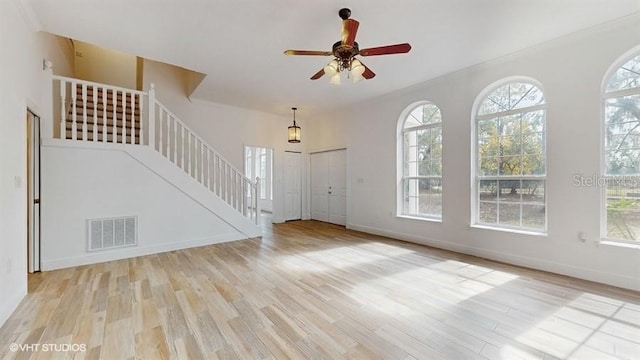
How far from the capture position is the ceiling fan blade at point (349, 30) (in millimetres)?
2352

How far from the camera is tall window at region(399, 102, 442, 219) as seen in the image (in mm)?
4758

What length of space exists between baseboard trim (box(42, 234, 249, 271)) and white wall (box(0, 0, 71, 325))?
924mm

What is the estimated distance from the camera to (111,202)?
382cm

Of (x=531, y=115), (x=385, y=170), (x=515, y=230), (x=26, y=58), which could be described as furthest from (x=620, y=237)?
(x=26, y=58)

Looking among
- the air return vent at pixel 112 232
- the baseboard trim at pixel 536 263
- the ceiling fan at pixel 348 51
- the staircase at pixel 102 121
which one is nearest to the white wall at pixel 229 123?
the staircase at pixel 102 121

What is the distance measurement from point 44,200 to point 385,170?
541 centimetres

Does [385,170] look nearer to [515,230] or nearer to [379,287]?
[515,230]

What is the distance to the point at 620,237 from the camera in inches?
117

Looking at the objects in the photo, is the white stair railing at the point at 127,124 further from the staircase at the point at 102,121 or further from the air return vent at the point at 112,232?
the air return vent at the point at 112,232

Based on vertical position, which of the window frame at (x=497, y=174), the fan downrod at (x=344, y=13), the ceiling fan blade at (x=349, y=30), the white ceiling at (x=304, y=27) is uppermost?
the white ceiling at (x=304, y=27)

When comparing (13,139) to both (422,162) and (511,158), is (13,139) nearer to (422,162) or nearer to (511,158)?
(422,162)

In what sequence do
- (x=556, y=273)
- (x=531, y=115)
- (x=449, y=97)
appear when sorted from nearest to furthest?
(x=556, y=273), (x=531, y=115), (x=449, y=97)

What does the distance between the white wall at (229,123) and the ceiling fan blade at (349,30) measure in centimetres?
433

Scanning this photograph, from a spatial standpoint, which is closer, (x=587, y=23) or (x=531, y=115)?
(x=587, y=23)
